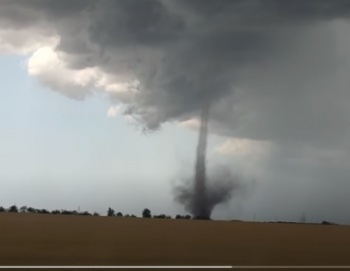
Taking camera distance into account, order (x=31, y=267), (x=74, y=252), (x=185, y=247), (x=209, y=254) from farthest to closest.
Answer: (x=185, y=247)
(x=209, y=254)
(x=74, y=252)
(x=31, y=267)

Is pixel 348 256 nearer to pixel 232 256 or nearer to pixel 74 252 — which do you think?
pixel 232 256

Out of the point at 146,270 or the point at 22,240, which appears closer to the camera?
the point at 146,270

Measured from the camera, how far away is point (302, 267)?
2822cm

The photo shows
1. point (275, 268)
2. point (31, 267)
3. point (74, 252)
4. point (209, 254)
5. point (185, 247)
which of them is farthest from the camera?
point (185, 247)

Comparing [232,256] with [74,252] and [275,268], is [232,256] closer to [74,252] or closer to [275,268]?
[275,268]

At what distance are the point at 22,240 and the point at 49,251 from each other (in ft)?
24.3

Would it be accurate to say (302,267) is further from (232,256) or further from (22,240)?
(22,240)

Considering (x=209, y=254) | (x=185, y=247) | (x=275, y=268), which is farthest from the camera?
(x=185, y=247)

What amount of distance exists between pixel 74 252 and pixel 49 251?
138 centimetres

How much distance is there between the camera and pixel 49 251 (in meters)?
31.5

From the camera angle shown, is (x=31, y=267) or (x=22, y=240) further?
(x=22, y=240)

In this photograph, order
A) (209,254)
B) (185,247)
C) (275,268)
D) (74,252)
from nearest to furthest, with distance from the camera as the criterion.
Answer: (275,268), (74,252), (209,254), (185,247)

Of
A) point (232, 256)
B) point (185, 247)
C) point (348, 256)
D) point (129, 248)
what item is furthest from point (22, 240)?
point (348, 256)

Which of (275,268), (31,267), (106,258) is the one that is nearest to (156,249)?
(106,258)
